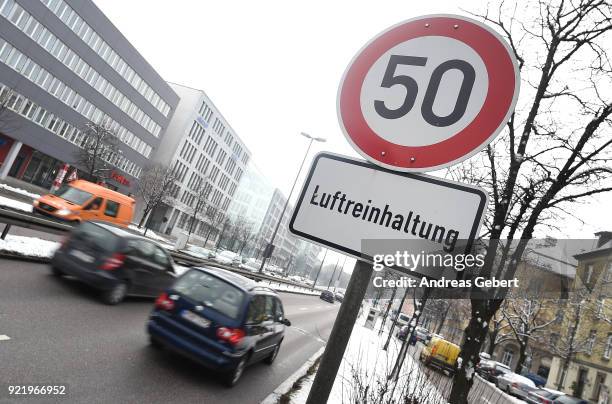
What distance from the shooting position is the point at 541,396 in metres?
24.5

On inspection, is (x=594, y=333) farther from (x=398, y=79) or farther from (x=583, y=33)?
(x=398, y=79)

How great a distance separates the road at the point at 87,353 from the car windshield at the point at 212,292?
125 centimetres

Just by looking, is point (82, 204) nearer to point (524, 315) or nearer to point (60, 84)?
point (60, 84)

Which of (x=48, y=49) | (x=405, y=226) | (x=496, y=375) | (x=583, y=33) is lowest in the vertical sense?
(x=496, y=375)

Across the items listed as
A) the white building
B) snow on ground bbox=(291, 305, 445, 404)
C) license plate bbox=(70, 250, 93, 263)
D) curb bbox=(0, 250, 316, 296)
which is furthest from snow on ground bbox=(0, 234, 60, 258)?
the white building

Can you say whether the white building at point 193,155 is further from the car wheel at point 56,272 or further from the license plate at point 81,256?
the license plate at point 81,256

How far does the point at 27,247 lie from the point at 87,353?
632 cm

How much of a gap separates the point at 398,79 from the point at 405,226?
2.33 ft

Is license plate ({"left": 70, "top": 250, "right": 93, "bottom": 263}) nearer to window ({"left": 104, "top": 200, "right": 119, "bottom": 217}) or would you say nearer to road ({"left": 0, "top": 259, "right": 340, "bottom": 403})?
road ({"left": 0, "top": 259, "right": 340, "bottom": 403})

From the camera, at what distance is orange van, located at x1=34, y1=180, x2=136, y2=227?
14617mm

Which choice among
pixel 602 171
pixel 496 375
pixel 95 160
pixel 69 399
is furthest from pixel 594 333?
pixel 95 160

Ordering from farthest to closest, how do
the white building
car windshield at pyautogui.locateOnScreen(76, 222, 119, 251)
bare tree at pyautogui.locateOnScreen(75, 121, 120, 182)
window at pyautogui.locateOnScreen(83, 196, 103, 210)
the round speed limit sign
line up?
the white building → bare tree at pyautogui.locateOnScreen(75, 121, 120, 182) → window at pyautogui.locateOnScreen(83, 196, 103, 210) → car windshield at pyautogui.locateOnScreen(76, 222, 119, 251) → the round speed limit sign

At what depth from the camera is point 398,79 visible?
1842 mm

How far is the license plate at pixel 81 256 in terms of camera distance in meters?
8.79
